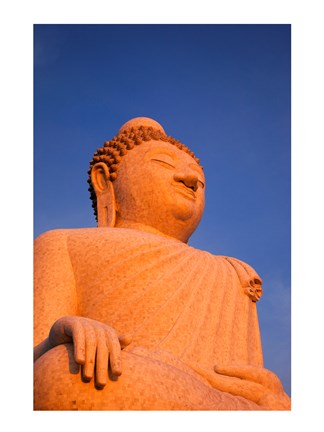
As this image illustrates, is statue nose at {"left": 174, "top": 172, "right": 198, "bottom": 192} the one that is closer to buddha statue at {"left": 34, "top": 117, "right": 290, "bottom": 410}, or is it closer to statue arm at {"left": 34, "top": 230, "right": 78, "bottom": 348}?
buddha statue at {"left": 34, "top": 117, "right": 290, "bottom": 410}

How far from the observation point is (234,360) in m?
6.23

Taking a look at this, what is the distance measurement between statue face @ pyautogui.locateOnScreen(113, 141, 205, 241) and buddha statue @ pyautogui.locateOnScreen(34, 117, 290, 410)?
0.03 feet

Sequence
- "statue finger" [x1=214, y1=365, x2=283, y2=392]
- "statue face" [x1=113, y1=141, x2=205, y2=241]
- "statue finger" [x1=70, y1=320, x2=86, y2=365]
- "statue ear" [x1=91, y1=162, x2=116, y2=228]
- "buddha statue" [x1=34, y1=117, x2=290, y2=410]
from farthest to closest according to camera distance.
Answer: "statue ear" [x1=91, y1=162, x2=116, y2=228] → "statue face" [x1=113, y1=141, x2=205, y2=241] → "statue finger" [x1=214, y1=365, x2=283, y2=392] → "buddha statue" [x1=34, y1=117, x2=290, y2=410] → "statue finger" [x1=70, y1=320, x2=86, y2=365]

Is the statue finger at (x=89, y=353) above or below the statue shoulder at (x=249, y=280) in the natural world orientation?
below

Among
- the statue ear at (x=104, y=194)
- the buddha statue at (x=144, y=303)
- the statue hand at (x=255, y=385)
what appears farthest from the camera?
the statue ear at (x=104, y=194)

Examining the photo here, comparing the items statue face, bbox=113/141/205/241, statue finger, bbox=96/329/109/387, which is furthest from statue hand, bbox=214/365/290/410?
statue face, bbox=113/141/205/241

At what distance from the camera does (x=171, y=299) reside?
618cm

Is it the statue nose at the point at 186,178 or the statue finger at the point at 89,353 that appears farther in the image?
the statue nose at the point at 186,178

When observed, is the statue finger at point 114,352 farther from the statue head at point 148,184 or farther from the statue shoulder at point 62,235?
the statue head at point 148,184

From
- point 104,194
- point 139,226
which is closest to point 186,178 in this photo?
point 139,226

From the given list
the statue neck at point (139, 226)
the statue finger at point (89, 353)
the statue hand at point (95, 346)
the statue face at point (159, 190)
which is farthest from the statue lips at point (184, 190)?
the statue finger at point (89, 353)

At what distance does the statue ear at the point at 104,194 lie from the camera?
739 cm

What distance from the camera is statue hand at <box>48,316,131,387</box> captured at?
4.47m

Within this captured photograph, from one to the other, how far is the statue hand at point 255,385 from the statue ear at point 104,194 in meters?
2.11
